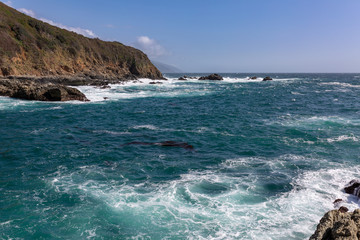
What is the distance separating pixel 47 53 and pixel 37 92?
32.0 m

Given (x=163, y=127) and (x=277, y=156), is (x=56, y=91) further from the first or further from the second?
(x=277, y=156)

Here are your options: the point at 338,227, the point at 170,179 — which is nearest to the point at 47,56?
the point at 170,179

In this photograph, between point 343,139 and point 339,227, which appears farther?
point 343,139

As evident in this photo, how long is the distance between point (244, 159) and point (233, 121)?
12.1m

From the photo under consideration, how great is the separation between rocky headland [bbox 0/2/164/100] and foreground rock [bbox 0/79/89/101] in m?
1.66

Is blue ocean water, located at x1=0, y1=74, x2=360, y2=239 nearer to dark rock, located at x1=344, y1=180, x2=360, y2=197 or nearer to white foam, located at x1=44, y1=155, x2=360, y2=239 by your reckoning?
white foam, located at x1=44, y1=155, x2=360, y2=239

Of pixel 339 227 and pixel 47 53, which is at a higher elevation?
pixel 47 53

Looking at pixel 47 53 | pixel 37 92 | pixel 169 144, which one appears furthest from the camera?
pixel 47 53

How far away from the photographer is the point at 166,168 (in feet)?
47.6

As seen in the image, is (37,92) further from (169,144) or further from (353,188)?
(353,188)

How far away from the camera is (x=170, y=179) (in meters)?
13.1

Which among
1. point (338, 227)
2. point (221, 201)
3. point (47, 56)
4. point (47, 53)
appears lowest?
point (221, 201)

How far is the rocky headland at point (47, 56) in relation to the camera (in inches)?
2151

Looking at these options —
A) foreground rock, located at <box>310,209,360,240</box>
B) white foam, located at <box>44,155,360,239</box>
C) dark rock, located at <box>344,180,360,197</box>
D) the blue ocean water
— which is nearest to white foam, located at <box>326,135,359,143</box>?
the blue ocean water
